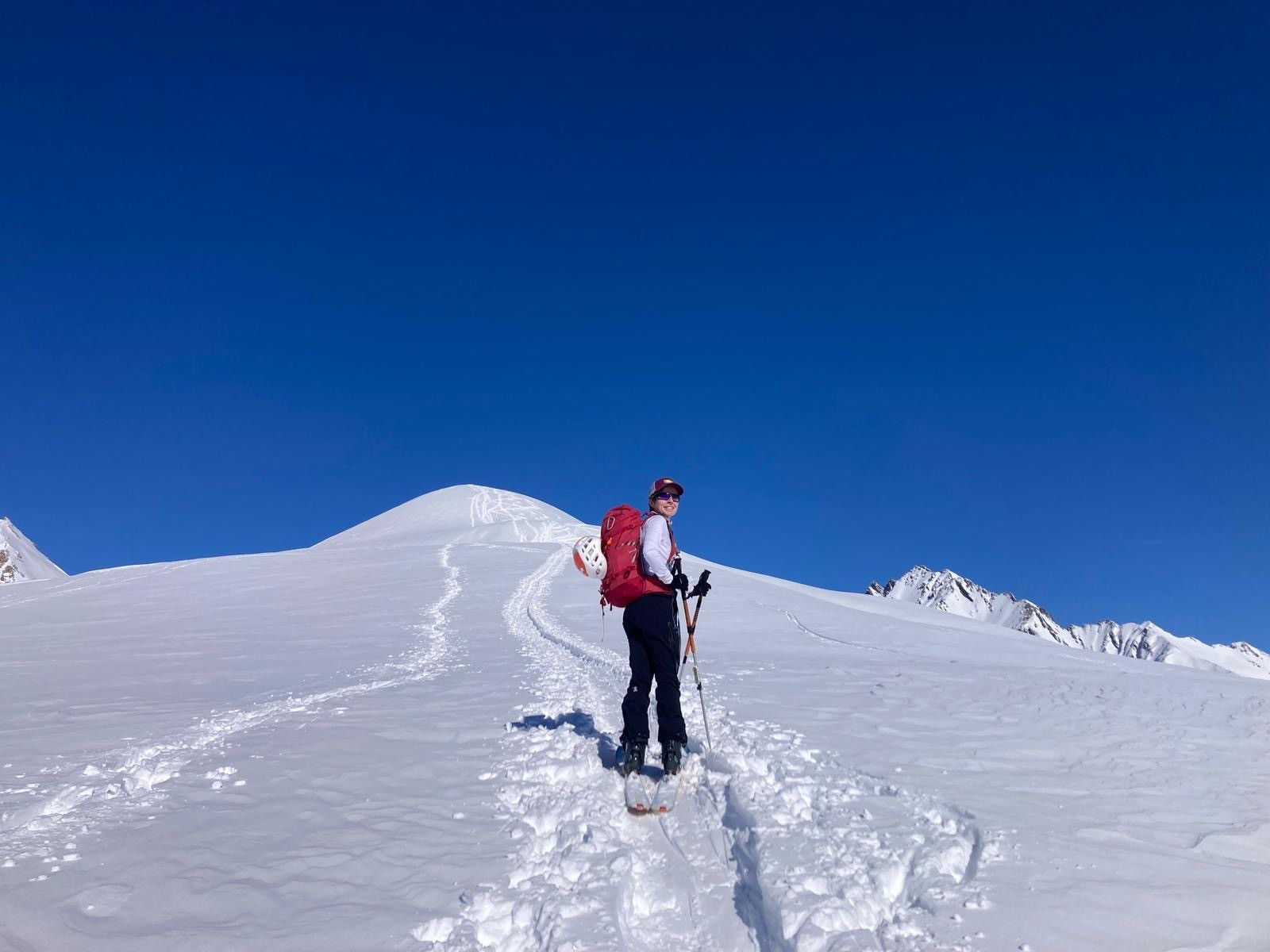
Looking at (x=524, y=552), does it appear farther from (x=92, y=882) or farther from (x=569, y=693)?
(x=92, y=882)

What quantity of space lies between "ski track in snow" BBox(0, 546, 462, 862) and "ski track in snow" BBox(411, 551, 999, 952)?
296cm

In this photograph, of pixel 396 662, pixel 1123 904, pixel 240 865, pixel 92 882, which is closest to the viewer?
pixel 1123 904

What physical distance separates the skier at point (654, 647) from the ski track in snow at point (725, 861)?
1.41 feet

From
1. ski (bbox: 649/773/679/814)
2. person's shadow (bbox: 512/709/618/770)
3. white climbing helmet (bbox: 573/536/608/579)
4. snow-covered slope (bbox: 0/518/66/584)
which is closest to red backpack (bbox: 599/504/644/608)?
white climbing helmet (bbox: 573/536/608/579)

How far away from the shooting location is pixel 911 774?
263 inches

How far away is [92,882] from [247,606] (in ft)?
70.8

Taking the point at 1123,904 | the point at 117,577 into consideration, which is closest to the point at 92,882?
the point at 1123,904

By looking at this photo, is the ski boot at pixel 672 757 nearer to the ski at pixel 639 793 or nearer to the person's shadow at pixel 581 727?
the ski at pixel 639 793

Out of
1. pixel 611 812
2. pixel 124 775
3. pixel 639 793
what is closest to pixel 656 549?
pixel 639 793

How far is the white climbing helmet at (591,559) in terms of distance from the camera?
8.00m

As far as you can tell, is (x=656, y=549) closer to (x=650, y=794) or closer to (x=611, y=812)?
(x=650, y=794)

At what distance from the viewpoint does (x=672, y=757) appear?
22.4ft

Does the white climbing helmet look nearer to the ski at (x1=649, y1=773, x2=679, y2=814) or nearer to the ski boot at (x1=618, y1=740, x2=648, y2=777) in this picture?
the ski boot at (x1=618, y1=740, x2=648, y2=777)

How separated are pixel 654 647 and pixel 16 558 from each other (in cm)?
23172
